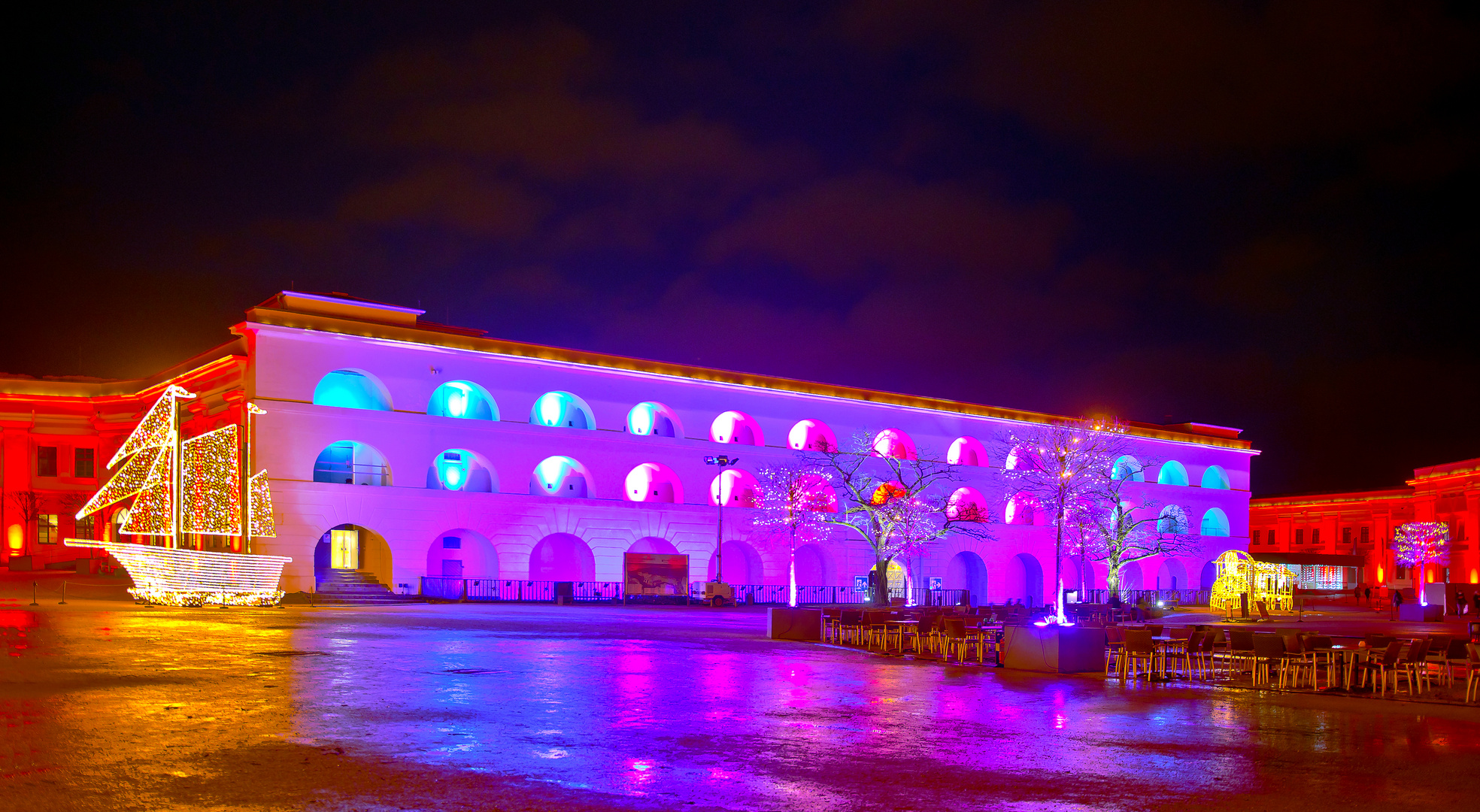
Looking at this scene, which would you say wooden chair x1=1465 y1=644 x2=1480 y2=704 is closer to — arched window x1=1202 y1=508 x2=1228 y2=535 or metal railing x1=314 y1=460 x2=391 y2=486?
metal railing x1=314 y1=460 x2=391 y2=486

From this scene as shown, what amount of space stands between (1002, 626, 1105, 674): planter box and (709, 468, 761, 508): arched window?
32.3 m

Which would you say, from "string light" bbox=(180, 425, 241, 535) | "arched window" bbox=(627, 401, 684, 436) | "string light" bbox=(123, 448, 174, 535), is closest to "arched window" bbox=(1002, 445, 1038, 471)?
"arched window" bbox=(627, 401, 684, 436)

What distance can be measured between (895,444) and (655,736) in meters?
46.7

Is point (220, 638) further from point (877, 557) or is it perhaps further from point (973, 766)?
point (877, 557)

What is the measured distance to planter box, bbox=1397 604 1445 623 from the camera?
137 ft

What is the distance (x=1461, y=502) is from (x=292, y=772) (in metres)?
83.1

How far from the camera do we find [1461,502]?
75375 millimetres

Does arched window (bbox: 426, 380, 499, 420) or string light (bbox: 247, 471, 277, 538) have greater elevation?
arched window (bbox: 426, 380, 499, 420)

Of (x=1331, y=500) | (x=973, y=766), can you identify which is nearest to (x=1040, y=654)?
(x=973, y=766)

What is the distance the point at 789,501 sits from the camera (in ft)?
165

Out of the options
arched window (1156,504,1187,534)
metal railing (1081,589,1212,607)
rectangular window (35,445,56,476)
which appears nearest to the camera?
metal railing (1081,589,1212,607)

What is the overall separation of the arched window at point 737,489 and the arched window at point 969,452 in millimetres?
11968

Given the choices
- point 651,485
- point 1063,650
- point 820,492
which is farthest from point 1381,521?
point 1063,650

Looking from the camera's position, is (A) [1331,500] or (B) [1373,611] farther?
(A) [1331,500]
